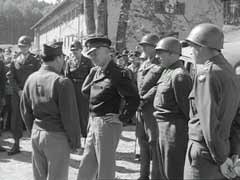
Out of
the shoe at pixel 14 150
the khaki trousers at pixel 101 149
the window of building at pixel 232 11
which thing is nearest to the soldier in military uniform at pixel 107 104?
the khaki trousers at pixel 101 149

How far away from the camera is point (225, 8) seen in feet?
75.7

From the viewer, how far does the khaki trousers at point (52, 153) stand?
13.4ft

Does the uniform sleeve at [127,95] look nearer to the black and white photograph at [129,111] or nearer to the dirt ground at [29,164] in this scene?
the black and white photograph at [129,111]

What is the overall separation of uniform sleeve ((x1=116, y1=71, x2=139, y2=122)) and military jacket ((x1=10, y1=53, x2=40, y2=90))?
3361 millimetres

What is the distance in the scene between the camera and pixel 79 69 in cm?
765

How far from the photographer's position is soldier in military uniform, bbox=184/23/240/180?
3080 millimetres

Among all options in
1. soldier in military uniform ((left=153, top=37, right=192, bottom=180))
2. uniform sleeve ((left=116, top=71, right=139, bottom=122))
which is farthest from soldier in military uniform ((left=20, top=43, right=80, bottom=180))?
soldier in military uniform ((left=153, top=37, right=192, bottom=180))

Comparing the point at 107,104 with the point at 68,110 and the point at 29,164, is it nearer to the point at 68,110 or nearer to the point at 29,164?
the point at 68,110

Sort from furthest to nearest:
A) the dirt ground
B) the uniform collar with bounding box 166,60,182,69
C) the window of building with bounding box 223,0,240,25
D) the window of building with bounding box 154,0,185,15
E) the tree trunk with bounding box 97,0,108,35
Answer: the window of building with bounding box 223,0,240,25
the window of building with bounding box 154,0,185,15
the tree trunk with bounding box 97,0,108,35
the dirt ground
the uniform collar with bounding box 166,60,182,69

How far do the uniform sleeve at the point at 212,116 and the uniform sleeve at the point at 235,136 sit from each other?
0.20 meters

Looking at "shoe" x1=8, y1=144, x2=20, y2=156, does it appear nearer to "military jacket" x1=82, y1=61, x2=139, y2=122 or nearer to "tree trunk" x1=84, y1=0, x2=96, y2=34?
"military jacket" x1=82, y1=61, x2=139, y2=122

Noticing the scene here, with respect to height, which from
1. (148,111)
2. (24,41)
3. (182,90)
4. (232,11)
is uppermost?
(232,11)

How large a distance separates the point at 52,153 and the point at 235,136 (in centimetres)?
191

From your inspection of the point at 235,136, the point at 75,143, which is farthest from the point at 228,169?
the point at 75,143
